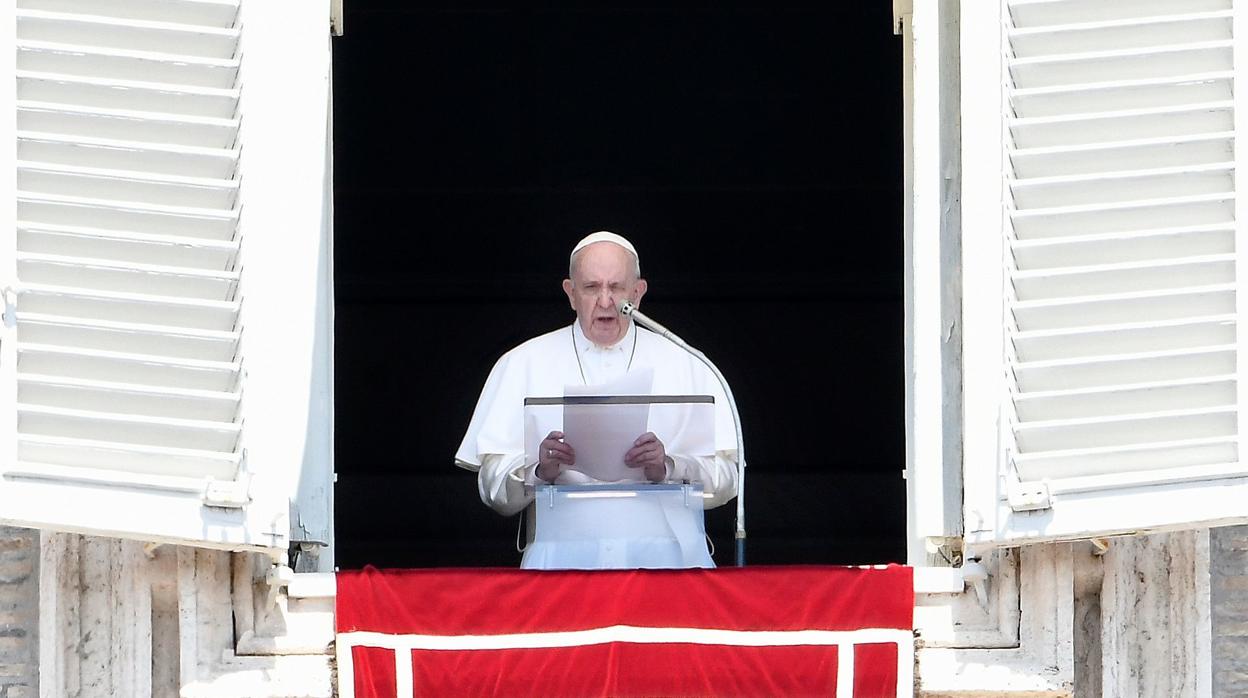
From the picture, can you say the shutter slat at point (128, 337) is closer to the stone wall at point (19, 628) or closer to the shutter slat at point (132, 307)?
the shutter slat at point (132, 307)

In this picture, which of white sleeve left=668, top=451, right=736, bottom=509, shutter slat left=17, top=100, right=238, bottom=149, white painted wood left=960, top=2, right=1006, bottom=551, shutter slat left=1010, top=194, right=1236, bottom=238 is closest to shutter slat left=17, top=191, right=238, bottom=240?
shutter slat left=17, top=100, right=238, bottom=149

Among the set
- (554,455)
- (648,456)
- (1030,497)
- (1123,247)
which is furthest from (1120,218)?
(554,455)

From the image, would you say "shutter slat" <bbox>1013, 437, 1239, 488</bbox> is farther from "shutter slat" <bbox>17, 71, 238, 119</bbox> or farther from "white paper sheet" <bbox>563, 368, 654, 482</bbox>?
"shutter slat" <bbox>17, 71, 238, 119</bbox>

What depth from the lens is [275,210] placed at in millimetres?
5980

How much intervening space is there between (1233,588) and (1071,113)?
1.15 m

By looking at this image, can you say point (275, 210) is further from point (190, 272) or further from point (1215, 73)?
point (1215, 73)

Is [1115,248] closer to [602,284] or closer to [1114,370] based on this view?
[1114,370]

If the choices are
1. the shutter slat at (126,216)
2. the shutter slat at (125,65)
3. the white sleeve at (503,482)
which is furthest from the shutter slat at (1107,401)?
the shutter slat at (125,65)

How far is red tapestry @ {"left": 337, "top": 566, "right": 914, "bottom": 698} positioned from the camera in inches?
233

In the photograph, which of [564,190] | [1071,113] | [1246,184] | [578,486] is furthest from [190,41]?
[564,190]

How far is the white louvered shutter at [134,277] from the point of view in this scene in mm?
5801

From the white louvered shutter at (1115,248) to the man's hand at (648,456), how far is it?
770 mm

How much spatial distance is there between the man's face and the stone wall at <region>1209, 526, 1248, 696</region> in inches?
62.8

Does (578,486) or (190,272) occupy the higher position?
(190,272)
